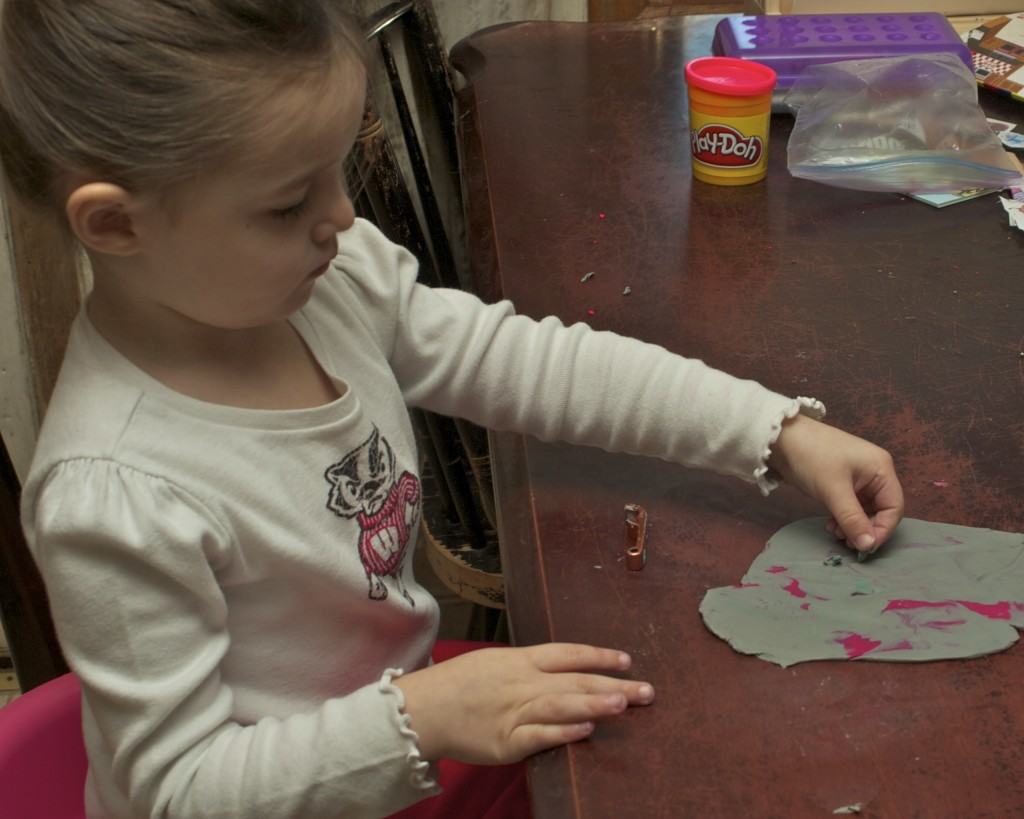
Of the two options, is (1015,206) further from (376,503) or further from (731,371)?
Result: (376,503)

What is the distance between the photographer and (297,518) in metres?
0.82

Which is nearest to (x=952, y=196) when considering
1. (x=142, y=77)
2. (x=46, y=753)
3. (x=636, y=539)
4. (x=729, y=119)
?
(x=729, y=119)

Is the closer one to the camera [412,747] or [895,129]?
[412,747]

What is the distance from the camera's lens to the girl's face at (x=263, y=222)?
0.71m

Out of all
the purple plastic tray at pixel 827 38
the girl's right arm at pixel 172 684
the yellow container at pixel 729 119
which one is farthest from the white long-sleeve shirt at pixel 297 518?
the purple plastic tray at pixel 827 38

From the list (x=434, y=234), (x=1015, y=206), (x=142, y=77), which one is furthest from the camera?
(x=434, y=234)

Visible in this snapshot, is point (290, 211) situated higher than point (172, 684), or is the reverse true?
point (290, 211)

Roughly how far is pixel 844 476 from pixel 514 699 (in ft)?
0.93

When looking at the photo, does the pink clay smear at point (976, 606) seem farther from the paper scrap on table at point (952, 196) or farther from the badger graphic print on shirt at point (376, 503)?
the paper scrap on table at point (952, 196)

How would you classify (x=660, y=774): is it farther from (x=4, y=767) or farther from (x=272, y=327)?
(x=4, y=767)

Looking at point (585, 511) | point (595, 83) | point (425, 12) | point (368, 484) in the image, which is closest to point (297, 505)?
point (368, 484)

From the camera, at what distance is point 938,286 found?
42.4 inches

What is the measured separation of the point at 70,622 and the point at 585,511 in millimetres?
339

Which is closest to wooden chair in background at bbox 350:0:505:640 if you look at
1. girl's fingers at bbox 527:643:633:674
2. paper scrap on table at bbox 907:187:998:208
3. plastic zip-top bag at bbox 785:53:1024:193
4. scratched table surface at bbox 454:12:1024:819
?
scratched table surface at bbox 454:12:1024:819
